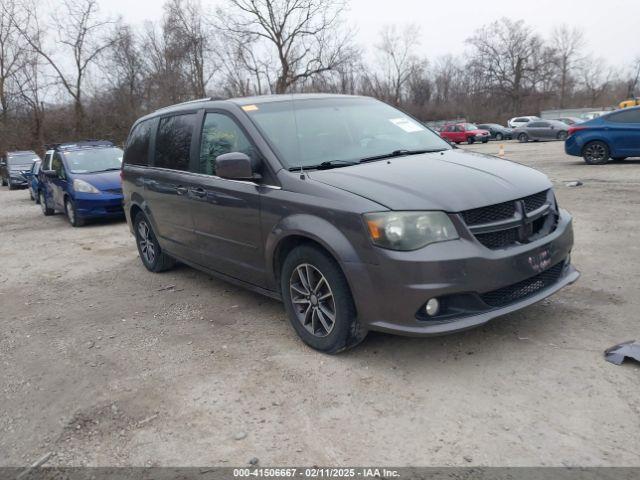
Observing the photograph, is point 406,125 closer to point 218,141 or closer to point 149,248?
point 218,141

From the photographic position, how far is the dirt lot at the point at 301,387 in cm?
277

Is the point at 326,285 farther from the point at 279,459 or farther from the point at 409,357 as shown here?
the point at 279,459

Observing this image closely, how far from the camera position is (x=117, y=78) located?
4022 centimetres

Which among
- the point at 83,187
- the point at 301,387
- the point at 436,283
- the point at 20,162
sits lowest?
the point at 301,387

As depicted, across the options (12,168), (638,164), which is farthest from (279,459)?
(12,168)

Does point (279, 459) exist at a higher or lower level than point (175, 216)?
lower

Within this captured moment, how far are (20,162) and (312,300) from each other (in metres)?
25.2

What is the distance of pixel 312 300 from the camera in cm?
381

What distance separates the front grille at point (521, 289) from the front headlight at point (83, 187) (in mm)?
9046

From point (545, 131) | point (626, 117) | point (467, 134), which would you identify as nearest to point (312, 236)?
point (626, 117)


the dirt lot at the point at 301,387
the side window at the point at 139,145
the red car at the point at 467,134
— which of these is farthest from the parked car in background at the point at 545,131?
the side window at the point at 139,145

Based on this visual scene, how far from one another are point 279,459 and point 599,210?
7343mm

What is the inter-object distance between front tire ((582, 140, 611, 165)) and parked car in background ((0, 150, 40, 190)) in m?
20.4

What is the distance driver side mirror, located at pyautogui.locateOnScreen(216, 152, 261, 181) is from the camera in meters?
3.96
